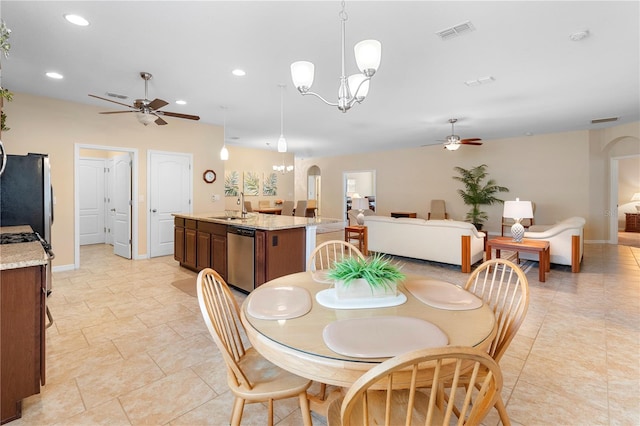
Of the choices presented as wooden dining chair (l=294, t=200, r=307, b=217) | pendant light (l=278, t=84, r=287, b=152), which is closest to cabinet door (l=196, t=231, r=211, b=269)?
pendant light (l=278, t=84, r=287, b=152)

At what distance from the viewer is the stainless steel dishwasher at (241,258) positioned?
361 cm

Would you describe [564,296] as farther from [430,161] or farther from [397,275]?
[430,161]

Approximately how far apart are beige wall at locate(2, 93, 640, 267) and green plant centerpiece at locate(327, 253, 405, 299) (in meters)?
5.18

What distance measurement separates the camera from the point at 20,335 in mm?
1661

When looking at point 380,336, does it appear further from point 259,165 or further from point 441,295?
point 259,165

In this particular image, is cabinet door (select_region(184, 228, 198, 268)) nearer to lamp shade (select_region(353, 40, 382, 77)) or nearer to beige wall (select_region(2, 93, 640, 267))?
beige wall (select_region(2, 93, 640, 267))

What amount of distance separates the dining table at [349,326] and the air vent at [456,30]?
2.29 metres

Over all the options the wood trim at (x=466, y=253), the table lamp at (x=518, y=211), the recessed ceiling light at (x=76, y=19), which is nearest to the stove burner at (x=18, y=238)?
the recessed ceiling light at (x=76, y=19)

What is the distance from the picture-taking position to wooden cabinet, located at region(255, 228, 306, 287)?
351 centimetres

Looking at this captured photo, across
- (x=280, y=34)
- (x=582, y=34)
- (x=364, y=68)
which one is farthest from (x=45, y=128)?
(x=582, y=34)

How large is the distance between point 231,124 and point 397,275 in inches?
233

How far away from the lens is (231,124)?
654 centimetres

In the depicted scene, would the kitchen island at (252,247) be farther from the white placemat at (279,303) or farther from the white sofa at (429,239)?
the white sofa at (429,239)

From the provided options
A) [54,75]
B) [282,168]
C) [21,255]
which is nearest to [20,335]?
[21,255]
